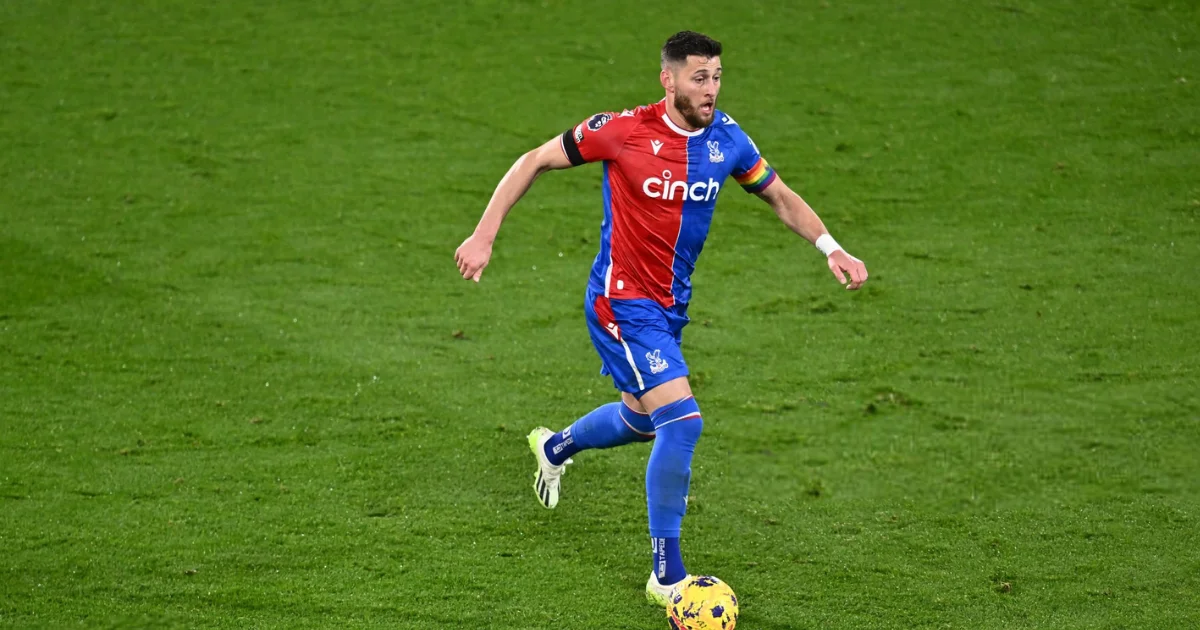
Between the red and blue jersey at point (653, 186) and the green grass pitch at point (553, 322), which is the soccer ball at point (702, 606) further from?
the red and blue jersey at point (653, 186)

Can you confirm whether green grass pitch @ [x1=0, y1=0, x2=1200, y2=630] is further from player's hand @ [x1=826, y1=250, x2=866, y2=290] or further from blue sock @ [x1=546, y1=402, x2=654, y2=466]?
player's hand @ [x1=826, y1=250, x2=866, y2=290]

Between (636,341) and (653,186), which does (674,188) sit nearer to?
(653,186)

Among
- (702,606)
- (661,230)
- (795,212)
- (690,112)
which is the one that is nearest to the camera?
(702,606)

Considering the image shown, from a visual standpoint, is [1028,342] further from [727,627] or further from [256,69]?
[256,69]

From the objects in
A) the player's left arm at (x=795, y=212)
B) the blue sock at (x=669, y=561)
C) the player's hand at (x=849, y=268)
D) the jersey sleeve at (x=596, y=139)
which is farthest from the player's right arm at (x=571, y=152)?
the blue sock at (x=669, y=561)

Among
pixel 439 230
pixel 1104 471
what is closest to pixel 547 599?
pixel 1104 471

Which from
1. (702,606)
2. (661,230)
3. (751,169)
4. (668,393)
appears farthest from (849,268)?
(702,606)

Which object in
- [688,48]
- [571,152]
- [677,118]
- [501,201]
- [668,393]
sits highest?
[688,48]

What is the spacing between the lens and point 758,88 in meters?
10.4

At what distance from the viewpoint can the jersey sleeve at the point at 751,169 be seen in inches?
201

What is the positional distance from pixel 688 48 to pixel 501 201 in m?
0.92

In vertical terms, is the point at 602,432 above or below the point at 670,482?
below

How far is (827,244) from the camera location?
5.11 metres

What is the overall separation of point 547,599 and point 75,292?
4.17 meters
